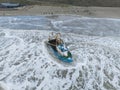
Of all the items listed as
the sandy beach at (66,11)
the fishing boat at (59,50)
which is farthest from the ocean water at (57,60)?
the sandy beach at (66,11)

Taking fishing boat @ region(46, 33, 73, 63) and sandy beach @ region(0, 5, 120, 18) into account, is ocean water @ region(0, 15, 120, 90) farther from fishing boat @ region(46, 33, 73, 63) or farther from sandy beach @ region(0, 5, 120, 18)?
sandy beach @ region(0, 5, 120, 18)

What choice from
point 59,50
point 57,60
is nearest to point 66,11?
point 59,50

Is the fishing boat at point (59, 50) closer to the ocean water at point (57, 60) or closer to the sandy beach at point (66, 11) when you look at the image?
the ocean water at point (57, 60)

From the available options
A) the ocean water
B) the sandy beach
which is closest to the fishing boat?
the ocean water

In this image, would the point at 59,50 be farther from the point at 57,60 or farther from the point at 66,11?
the point at 66,11

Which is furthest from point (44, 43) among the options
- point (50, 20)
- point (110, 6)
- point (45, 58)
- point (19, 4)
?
point (110, 6)
